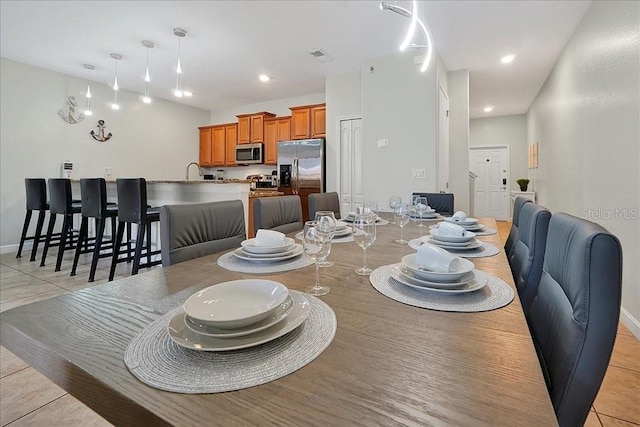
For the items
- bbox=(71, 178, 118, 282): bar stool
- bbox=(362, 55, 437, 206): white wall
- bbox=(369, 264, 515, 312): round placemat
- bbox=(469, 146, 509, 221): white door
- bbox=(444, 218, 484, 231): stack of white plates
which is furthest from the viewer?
bbox=(469, 146, 509, 221): white door

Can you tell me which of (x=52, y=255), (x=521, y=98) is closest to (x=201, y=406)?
(x=52, y=255)

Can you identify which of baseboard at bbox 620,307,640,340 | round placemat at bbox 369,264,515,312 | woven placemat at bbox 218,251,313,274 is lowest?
baseboard at bbox 620,307,640,340

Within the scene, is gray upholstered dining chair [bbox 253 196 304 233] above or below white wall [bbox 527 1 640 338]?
below

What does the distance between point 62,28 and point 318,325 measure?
4.38m

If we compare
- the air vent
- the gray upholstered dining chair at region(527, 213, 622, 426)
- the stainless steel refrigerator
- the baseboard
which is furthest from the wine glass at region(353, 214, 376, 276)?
the stainless steel refrigerator

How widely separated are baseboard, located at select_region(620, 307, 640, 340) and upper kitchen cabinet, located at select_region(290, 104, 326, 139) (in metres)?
4.08

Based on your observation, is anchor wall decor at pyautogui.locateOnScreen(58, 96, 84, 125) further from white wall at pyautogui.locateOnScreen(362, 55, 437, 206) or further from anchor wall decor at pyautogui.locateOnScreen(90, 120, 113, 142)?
white wall at pyautogui.locateOnScreen(362, 55, 437, 206)

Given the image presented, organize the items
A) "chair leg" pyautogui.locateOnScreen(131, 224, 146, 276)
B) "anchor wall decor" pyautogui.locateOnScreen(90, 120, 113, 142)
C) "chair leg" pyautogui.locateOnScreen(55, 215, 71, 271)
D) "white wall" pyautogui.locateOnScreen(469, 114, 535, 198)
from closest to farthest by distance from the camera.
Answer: "chair leg" pyautogui.locateOnScreen(131, 224, 146, 276) < "chair leg" pyautogui.locateOnScreen(55, 215, 71, 271) < "anchor wall decor" pyautogui.locateOnScreen(90, 120, 113, 142) < "white wall" pyautogui.locateOnScreen(469, 114, 535, 198)

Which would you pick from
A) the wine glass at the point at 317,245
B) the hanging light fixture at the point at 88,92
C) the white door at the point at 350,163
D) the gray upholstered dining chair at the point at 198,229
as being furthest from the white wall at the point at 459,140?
the hanging light fixture at the point at 88,92

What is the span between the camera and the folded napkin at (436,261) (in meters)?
0.82

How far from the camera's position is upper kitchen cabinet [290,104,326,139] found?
5.05m

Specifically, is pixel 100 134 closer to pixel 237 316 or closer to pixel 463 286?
pixel 237 316

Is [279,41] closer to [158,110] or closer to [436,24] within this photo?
[436,24]

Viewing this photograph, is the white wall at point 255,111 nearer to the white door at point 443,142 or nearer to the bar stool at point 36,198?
the white door at point 443,142
